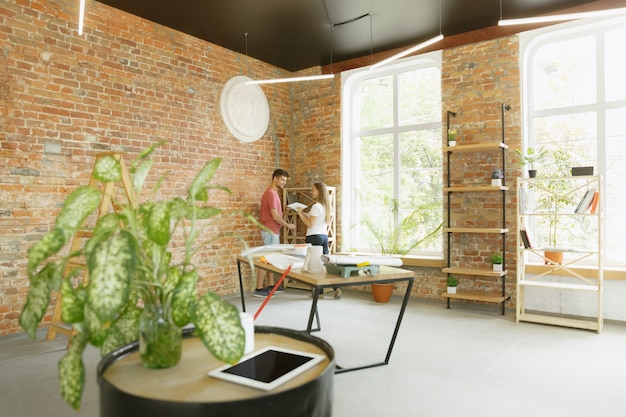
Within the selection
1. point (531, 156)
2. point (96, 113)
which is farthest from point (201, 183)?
point (531, 156)

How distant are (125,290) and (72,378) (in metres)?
0.33

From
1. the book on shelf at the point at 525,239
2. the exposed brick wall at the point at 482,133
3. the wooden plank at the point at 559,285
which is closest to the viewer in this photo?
the wooden plank at the point at 559,285

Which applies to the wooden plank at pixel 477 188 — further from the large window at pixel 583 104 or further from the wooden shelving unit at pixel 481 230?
the large window at pixel 583 104

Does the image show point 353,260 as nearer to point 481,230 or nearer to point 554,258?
point 481,230

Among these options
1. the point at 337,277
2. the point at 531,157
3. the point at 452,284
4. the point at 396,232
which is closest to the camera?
the point at 337,277

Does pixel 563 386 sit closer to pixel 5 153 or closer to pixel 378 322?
pixel 378 322

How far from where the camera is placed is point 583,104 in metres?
5.44

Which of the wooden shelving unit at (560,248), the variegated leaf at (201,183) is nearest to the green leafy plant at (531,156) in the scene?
the wooden shelving unit at (560,248)

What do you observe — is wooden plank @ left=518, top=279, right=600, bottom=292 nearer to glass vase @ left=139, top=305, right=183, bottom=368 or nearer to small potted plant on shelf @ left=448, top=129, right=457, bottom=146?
small potted plant on shelf @ left=448, top=129, right=457, bottom=146

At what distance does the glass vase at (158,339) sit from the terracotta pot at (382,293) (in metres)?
4.66

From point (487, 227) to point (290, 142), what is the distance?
3.46 meters

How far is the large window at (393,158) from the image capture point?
650 centimetres

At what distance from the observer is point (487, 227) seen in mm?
5754

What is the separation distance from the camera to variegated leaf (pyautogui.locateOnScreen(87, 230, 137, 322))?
1.16 meters
